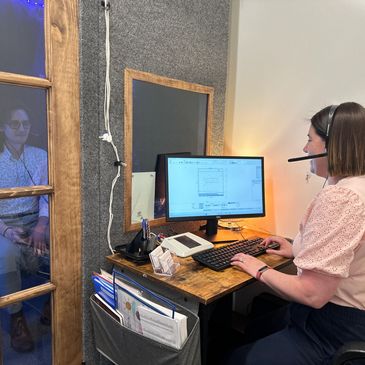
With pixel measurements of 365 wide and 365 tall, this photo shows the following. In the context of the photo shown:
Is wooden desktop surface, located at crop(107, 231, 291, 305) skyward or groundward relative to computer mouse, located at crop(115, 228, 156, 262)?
groundward

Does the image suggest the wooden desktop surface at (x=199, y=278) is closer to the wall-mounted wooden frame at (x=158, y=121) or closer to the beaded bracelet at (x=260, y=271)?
the beaded bracelet at (x=260, y=271)

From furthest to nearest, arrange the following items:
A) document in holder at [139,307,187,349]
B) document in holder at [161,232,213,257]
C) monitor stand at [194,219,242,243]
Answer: monitor stand at [194,219,242,243]
document in holder at [161,232,213,257]
document in holder at [139,307,187,349]

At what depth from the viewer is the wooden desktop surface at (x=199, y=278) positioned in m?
0.98

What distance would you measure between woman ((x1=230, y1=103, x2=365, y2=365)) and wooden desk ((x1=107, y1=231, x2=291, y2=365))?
83 mm

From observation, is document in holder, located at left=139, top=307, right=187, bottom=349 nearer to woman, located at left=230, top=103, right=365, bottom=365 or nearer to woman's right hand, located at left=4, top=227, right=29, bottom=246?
woman, located at left=230, top=103, right=365, bottom=365

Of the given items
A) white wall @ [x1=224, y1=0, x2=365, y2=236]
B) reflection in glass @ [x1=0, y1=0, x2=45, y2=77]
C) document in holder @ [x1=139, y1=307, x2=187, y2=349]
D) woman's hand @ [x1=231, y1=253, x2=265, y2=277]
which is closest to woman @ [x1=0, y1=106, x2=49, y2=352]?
reflection in glass @ [x1=0, y1=0, x2=45, y2=77]

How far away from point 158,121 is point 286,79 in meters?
0.65

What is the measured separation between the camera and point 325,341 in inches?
37.8

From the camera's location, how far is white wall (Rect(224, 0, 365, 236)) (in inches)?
54.9

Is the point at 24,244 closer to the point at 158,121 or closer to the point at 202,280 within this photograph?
the point at 202,280

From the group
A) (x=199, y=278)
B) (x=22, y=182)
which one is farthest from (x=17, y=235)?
(x=199, y=278)

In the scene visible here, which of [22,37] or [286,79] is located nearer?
[22,37]

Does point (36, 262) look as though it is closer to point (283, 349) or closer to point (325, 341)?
point (283, 349)

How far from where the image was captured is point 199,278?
1.07 metres
